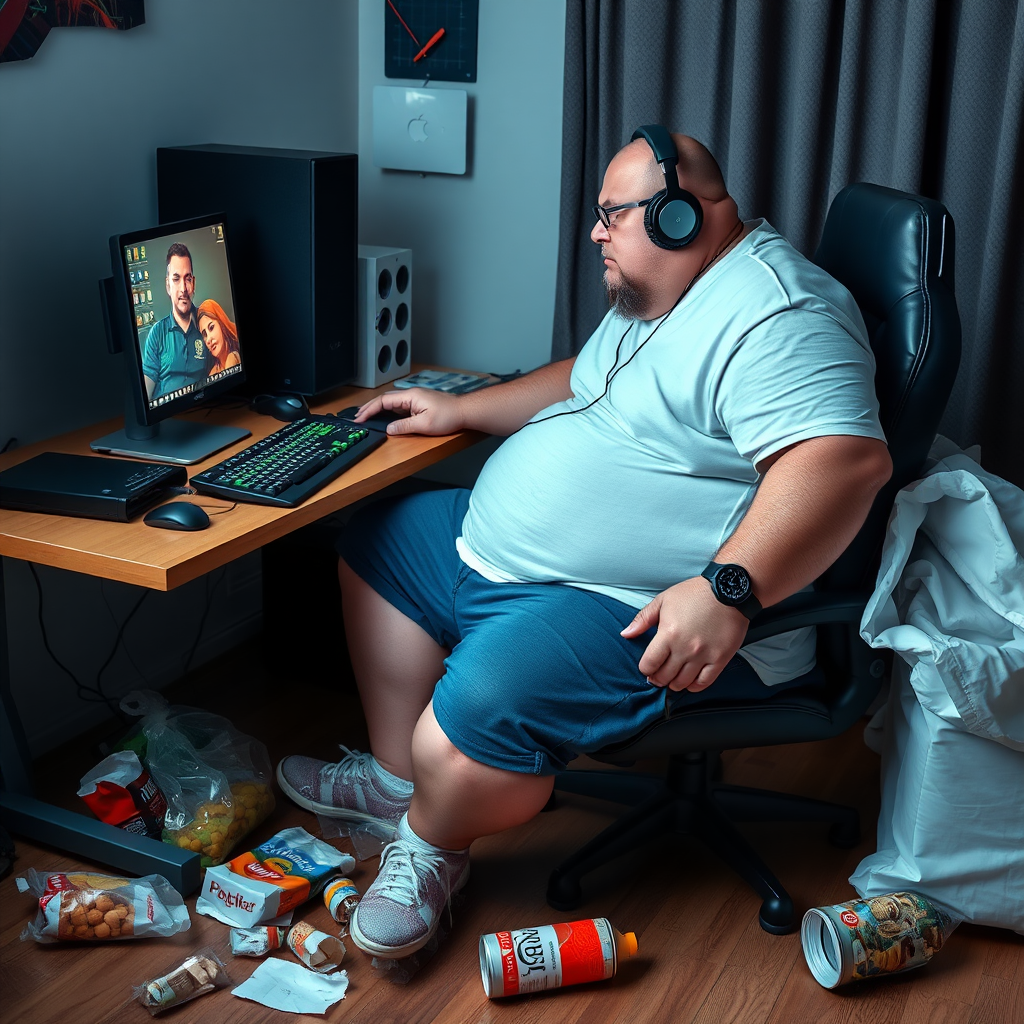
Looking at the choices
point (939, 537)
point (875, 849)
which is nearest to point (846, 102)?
point (939, 537)

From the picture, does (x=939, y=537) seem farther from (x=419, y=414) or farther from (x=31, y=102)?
(x=31, y=102)

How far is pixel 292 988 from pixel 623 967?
0.47 metres

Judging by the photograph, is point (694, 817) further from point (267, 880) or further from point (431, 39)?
point (431, 39)

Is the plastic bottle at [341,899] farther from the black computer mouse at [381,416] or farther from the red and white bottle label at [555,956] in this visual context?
the black computer mouse at [381,416]

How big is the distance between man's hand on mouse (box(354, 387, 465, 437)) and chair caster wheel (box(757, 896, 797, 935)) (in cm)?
94

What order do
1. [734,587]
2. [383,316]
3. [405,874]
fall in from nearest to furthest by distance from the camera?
[734,587] → [405,874] → [383,316]

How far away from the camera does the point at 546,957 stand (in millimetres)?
1566

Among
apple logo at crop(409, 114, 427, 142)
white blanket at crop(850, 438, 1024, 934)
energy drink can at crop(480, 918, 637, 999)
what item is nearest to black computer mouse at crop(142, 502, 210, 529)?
energy drink can at crop(480, 918, 637, 999)

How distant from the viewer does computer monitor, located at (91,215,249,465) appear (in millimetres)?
1714

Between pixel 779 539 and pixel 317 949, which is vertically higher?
pixel 779 539

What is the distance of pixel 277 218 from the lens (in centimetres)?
206

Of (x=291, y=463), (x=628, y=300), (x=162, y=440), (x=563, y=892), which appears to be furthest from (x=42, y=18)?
(x=563, y=892)

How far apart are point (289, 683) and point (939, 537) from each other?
139 cm

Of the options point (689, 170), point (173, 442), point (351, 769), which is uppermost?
point (689, 170)
